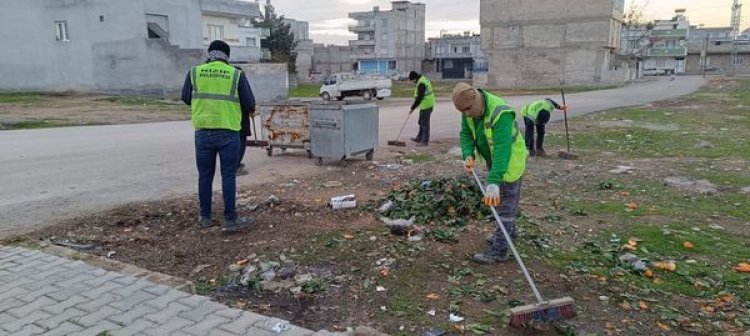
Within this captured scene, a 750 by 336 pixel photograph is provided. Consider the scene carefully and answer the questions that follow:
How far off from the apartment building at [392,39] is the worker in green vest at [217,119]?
73.8 m

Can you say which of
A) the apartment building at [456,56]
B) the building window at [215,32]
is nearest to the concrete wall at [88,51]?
the building window at [215,32]

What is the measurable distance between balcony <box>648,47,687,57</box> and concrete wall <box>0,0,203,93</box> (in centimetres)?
7271

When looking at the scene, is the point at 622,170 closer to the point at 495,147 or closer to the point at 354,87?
the point at 495,147

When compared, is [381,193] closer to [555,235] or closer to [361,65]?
[555,235]

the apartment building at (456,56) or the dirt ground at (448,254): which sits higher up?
the apartment building at (456,56)

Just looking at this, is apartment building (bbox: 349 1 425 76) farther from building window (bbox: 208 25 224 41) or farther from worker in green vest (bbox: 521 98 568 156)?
worker in green vest (bbox: 521 98 568 156)

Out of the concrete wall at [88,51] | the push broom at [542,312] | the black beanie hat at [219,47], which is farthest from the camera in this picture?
the concrete wall at [88,51]

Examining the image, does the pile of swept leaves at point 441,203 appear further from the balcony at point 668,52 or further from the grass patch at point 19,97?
the balcony at point 668,52

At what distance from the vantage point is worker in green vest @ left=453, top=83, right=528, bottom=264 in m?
4.05

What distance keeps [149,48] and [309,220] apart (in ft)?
85.5

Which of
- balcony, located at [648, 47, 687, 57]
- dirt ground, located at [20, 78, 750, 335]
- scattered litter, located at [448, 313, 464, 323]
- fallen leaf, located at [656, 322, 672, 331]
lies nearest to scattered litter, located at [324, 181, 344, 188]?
dirt ground, located at [20, 78, 750, 335]

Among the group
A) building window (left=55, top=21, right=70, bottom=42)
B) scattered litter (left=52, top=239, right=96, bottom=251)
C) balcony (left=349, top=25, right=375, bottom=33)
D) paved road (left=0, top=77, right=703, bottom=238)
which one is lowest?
scattered litter (left=52, top=239, right=96, bottom=251)

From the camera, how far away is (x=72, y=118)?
1777 cm

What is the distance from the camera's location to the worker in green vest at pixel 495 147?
405cm
